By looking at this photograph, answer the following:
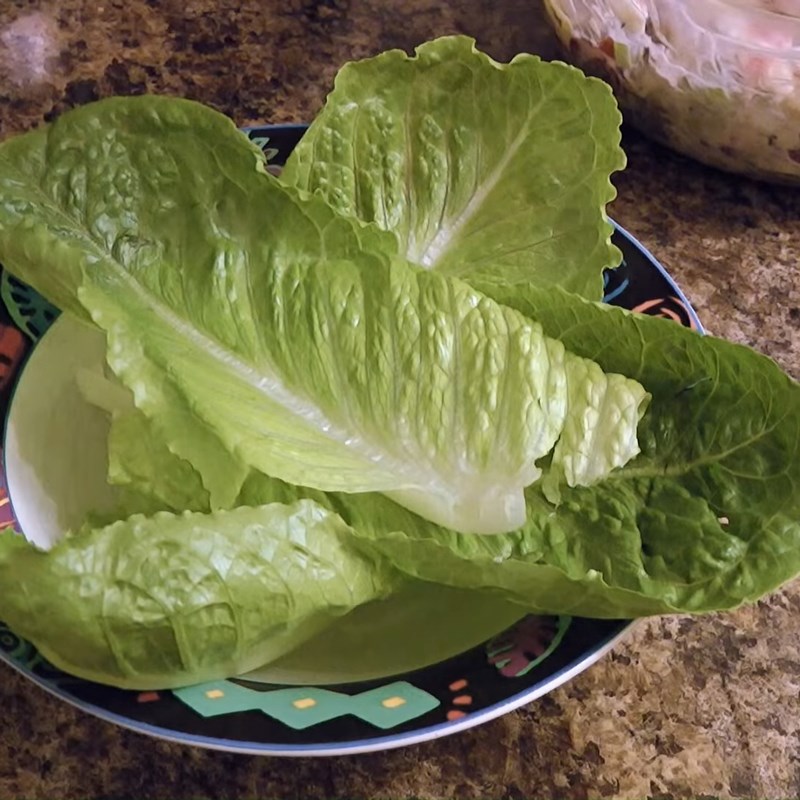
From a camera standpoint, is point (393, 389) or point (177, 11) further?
point (177, 11)

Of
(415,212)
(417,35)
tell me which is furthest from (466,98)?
(417,35)

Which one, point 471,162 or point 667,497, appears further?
point 471,162

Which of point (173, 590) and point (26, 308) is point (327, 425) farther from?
point (26, 308)

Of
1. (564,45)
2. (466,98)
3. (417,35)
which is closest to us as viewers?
(466,98)

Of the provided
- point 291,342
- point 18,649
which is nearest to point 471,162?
point 291,342

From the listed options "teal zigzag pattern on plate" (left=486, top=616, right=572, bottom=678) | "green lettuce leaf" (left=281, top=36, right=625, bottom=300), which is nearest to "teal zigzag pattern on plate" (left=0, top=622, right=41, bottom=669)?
"teal zigzag pattern on plate" (left=486, top=616, right=572, bottom=678)

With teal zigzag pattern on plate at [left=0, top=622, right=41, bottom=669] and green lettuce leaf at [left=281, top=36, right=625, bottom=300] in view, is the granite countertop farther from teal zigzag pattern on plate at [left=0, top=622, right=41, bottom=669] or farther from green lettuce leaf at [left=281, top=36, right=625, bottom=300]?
green lettuce leaf at [left=281, top=36, right=625, bottom=300]

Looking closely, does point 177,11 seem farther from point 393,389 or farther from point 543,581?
point 543,581
